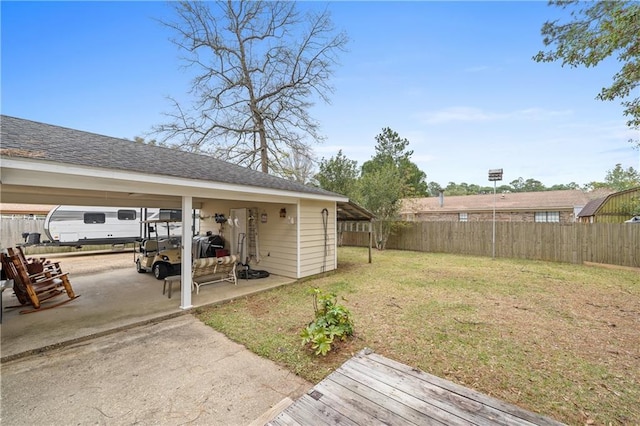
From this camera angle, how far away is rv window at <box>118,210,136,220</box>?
12584 millimetres

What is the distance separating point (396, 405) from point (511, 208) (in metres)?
20.5

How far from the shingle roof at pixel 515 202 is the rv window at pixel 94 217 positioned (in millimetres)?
14724

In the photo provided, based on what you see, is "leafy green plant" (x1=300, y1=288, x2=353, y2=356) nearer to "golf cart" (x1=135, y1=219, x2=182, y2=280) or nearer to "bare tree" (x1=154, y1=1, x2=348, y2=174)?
"golf cart" (x1=135, y1=219, x2=182, y2=280)

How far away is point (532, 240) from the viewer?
1062 cm

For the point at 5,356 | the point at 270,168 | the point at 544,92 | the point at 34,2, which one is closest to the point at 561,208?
the point at 544,92

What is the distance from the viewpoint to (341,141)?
17.5 m

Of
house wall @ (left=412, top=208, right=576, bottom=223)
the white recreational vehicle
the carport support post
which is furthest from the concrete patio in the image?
house wall @ (left=412, top=208, right=576, bottom=223)

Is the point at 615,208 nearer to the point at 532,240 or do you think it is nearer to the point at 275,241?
the point at 532,240

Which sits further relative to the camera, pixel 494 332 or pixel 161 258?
pixel 161 258

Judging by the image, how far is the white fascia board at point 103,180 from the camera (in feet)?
10.6

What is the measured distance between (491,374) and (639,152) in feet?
37.6

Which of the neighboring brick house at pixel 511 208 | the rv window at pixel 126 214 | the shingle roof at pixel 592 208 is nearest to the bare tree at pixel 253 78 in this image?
the rv window at pixel 126 214

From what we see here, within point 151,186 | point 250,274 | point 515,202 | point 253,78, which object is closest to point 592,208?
point 515,202

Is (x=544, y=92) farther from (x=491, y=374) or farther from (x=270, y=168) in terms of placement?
(x=270, y=168)
